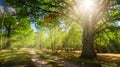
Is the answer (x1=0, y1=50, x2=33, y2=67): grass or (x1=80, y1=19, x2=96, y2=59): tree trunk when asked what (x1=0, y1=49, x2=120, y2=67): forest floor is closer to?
(x1=0, y1=50, x2=33, y2=67): grass

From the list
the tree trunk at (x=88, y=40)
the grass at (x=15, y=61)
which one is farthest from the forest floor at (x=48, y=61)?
the tree trunk at (x=88, y=40)

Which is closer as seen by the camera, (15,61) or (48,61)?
(15,61)

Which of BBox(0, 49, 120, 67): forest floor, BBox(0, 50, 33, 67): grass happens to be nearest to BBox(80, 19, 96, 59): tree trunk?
BBox(0, 49, 120, 67): forest floor

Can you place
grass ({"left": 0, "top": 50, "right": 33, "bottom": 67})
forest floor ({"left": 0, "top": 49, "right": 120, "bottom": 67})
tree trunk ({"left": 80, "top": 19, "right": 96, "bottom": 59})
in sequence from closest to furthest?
forest floor ({"left": 0, "top": 49, "right": 120, "bottom": 67}) → grass ({"left": 0, "top": 50, "right": 33, "bottom": 67}) → tree trunk ({"left": 80, "top": 19, "right": 96, "bottom": 59})

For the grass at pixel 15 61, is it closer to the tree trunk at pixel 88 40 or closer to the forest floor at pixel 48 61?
the forest floor at pixel 48 61

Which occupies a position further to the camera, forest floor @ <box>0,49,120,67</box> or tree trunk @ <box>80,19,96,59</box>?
tree trunk @ <box>80,19,96,59</box>

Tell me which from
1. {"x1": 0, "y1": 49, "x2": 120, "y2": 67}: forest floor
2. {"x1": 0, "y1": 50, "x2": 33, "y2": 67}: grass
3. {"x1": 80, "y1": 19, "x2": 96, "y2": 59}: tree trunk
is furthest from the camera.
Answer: {"x1": 80, "y1": 19, "x2": 96, "y2": 59}: tree trunk

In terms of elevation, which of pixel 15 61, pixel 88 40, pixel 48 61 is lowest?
pixel 48 61

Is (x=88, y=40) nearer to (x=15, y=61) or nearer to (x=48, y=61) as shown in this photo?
(x=48, y=61)

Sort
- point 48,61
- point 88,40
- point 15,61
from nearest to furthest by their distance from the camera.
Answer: point 15,61 → point 48,61 → point 88,40

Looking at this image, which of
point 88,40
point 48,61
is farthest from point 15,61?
point 88,40

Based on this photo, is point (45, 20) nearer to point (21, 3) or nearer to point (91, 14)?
point (21, 3)

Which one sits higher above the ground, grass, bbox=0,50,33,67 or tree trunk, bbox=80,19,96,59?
tree trunk, bbox=80,19,96,59

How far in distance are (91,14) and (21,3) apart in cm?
861
